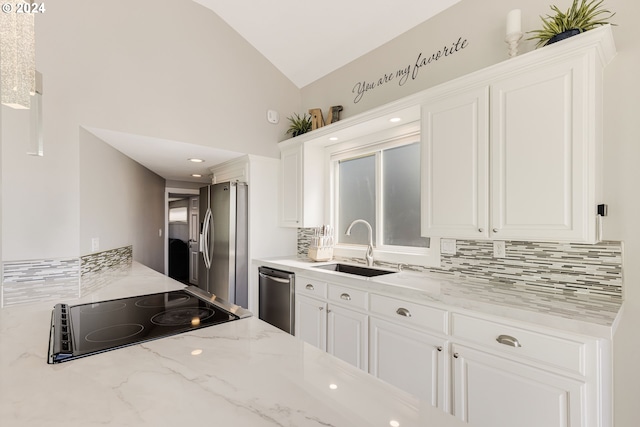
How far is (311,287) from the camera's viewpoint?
→ 2520 mm

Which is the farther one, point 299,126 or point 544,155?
point 299,126

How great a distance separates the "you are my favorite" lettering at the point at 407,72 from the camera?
224cm

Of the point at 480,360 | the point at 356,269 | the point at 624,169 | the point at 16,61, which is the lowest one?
the point at 480,360

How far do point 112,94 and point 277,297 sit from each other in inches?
84.8

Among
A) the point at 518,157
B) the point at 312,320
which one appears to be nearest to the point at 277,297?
the point at 312,320

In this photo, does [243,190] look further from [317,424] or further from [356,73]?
[317,424]

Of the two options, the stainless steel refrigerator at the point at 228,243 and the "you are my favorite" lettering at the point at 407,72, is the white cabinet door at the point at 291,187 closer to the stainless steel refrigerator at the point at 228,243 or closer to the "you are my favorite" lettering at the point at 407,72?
the stainless steel refrigerator at the point at 228,243

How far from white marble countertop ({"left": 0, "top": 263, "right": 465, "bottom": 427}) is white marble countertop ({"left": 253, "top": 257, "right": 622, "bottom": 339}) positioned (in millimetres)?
989

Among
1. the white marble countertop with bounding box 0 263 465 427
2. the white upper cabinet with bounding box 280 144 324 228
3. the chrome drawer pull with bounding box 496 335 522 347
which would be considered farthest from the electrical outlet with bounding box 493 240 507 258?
the white upper cabinet with bounding box 280 144 324 228

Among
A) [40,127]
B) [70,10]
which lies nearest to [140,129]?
[70,10]

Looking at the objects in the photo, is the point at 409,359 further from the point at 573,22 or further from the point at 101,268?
the point at 101,268

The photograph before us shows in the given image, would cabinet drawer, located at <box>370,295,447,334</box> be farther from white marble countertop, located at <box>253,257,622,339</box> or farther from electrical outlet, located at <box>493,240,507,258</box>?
electrical outlet, located at <box>493,240,507,258</box>

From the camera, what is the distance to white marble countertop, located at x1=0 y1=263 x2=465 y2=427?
0.61m

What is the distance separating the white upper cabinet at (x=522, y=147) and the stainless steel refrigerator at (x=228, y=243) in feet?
6.35
